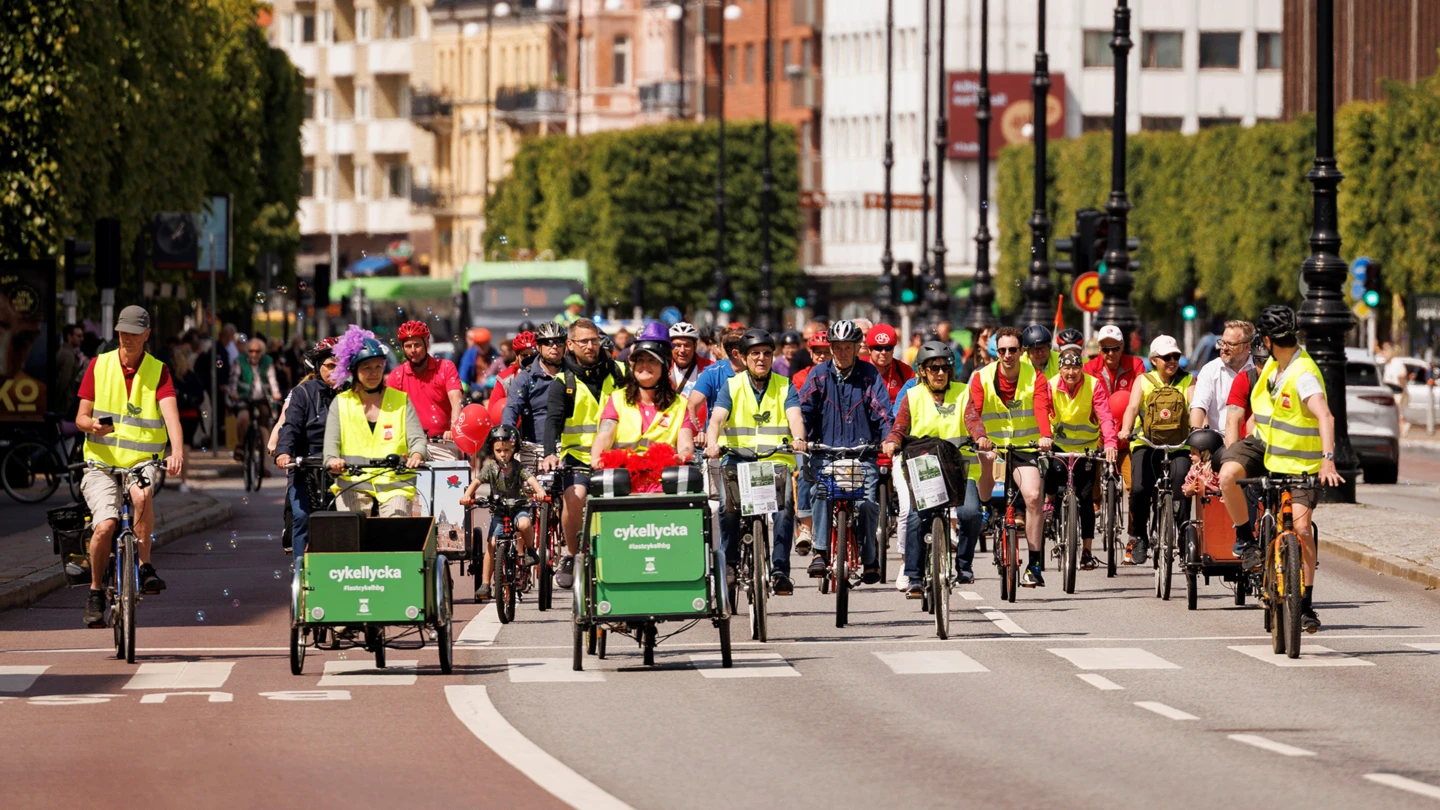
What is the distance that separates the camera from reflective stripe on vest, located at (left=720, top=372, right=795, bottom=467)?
60.0 ft

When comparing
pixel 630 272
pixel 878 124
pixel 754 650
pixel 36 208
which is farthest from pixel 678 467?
pixel 878 124

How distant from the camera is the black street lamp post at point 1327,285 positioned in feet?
92.2

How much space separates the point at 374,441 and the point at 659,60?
109497mm

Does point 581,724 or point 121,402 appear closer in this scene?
point 581,724

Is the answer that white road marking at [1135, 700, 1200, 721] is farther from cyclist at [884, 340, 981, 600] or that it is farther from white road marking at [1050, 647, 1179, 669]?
cyclist at [884, 340, 981, 600]

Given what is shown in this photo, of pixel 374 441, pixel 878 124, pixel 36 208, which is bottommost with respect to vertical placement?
pixel 374 441

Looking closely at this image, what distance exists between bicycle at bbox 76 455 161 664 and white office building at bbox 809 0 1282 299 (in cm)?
9655

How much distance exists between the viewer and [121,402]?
16.9 meters

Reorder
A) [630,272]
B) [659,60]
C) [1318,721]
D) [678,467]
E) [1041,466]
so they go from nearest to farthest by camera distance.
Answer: [1318,721] < [678,467] < [1041,466] < [630,272] < [659,60]

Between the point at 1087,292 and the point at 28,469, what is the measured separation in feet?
44.4

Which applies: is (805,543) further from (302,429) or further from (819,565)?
(302,429)

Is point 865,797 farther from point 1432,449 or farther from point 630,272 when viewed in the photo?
point 630,272

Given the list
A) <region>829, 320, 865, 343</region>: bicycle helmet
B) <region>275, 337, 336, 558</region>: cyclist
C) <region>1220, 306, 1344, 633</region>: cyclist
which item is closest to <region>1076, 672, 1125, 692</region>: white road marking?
<region>1220, 306, 1344, 633</region>: cyclist

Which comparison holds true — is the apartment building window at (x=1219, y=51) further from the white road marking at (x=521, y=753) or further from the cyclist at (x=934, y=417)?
the white road marking at (x=521, y=753)
